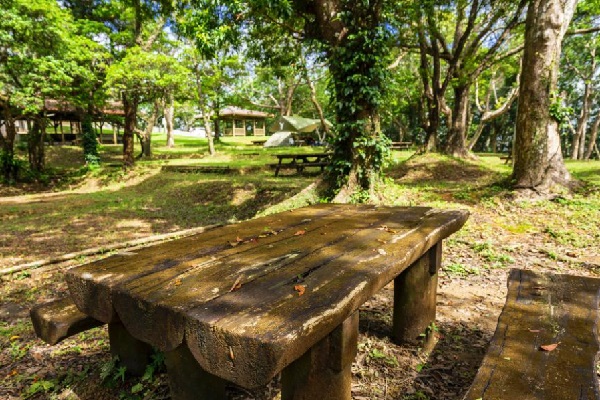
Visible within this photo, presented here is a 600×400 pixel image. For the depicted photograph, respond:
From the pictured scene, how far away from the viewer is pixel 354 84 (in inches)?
247

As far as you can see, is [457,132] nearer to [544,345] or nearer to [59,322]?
[544,345]

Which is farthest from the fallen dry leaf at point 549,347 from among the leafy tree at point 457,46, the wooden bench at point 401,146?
the wooden bench at point 401,146

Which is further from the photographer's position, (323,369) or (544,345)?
(544,345)

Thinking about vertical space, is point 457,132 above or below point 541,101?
below

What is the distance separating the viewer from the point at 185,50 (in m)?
17.9

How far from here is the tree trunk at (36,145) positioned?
48.9 ft

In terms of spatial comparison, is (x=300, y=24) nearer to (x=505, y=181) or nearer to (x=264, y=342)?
(x=505, y=181)

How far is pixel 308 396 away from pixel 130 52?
14.8m

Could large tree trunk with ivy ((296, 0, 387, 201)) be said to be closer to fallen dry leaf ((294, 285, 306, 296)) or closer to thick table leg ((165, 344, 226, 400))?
thick table leg ((165, 344, 226, 400))

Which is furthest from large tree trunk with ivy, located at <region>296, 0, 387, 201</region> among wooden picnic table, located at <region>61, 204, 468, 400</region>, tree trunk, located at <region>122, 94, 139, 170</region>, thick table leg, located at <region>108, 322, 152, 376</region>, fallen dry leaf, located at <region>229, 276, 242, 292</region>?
tree trunk, located at <region>122, 94, 139, 170</region>

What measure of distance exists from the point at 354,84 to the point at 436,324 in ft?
15.0

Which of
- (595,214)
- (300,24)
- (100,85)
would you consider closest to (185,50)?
(100,85)

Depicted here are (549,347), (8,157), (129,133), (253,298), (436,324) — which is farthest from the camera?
(129,133)

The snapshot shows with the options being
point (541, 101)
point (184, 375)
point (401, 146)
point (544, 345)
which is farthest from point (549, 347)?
point (401, 146)
